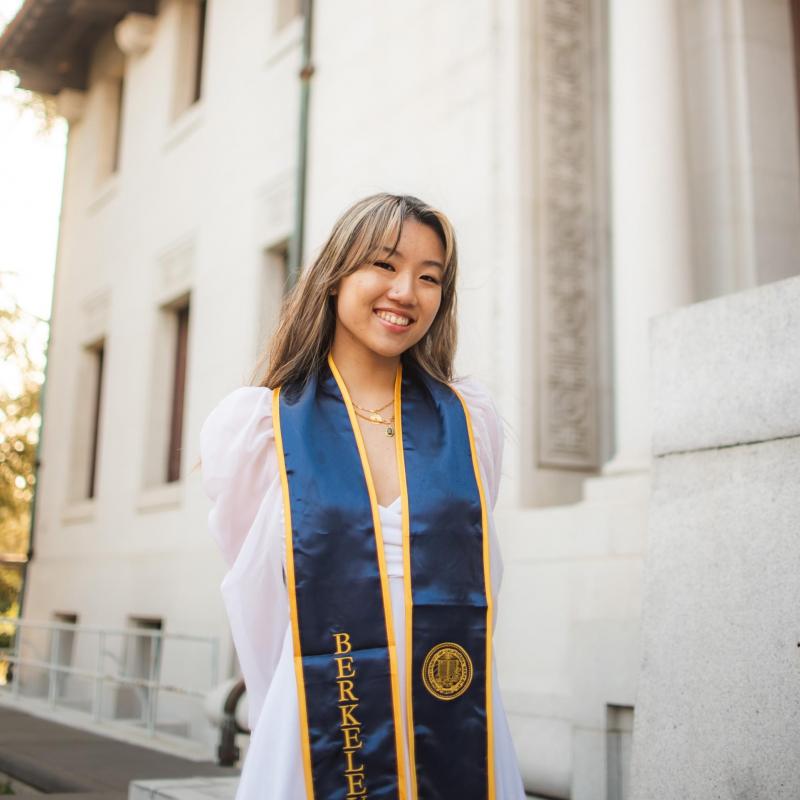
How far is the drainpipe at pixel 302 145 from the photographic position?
8.92 metres

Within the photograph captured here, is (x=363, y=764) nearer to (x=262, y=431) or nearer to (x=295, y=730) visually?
(x=295, y=730)

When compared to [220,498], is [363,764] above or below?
below

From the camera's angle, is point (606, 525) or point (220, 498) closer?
point (220, 498)

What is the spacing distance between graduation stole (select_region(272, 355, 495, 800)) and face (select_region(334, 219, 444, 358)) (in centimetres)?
22

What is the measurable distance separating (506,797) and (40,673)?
12626 millimetres

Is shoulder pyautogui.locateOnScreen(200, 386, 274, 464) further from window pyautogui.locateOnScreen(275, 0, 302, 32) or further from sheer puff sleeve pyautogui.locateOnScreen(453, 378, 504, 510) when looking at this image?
window pyautogui.locateOnScreen(275, 0, 302, 32)

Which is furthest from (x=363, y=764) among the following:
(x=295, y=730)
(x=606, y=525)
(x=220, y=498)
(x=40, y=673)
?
(x=40, y=673)

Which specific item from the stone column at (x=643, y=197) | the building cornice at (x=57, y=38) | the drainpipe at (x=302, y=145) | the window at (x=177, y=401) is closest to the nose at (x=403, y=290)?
the stone column at (x=643, y=197)

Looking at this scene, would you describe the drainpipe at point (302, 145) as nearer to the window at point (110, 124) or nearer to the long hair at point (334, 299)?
the window at point (110, 124)

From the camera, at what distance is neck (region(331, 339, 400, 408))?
221 centimetres

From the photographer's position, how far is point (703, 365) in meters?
3.44

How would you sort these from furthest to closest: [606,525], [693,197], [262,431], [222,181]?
1. [222,181]
2. [693,197]
3. [606,525]
4. [262,431]

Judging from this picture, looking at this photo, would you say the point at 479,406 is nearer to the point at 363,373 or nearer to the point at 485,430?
the point at 485,430

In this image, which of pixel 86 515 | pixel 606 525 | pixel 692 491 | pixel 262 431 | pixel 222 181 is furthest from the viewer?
pixel 86 515
